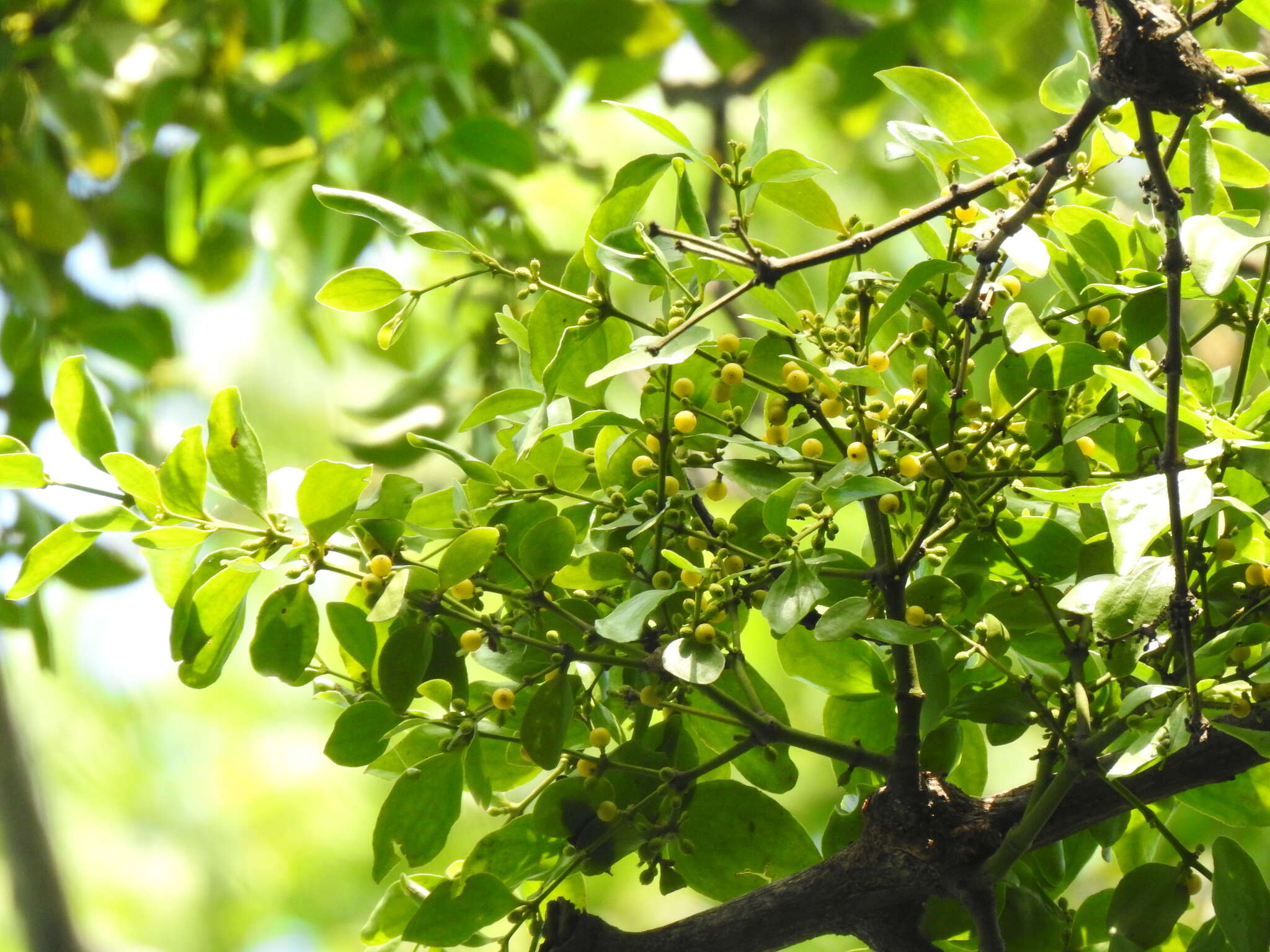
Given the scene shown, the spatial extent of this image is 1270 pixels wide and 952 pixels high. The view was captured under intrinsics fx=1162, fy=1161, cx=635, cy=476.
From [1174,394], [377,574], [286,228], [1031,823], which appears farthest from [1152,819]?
[286,228]

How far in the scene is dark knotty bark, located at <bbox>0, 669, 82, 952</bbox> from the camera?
34.8 inches

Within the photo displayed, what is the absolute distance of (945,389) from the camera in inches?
15.5

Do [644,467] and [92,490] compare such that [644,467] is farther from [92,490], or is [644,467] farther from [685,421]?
[92,490]

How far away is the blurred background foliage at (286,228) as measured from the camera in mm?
1044

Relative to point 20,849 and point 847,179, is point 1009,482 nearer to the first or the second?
point 20,849

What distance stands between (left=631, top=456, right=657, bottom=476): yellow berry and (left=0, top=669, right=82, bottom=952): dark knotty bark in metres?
0.73

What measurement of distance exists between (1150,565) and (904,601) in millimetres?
92

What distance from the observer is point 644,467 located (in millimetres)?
403

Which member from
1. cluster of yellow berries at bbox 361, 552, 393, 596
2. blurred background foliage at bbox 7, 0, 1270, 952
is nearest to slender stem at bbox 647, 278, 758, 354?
cluster of yellow berries at bbox 361, 552, 393, 596

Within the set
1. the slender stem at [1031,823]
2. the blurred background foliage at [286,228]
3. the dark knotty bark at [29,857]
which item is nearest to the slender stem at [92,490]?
the blurred background foliage at [286,228]

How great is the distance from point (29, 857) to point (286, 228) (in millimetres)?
602

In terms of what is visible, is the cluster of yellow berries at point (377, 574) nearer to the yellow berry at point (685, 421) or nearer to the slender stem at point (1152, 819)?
the yellow berry at point (685, 421)

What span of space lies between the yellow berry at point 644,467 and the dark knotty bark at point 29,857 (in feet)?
2.41

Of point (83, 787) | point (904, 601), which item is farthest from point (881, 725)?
point (83, 787)
